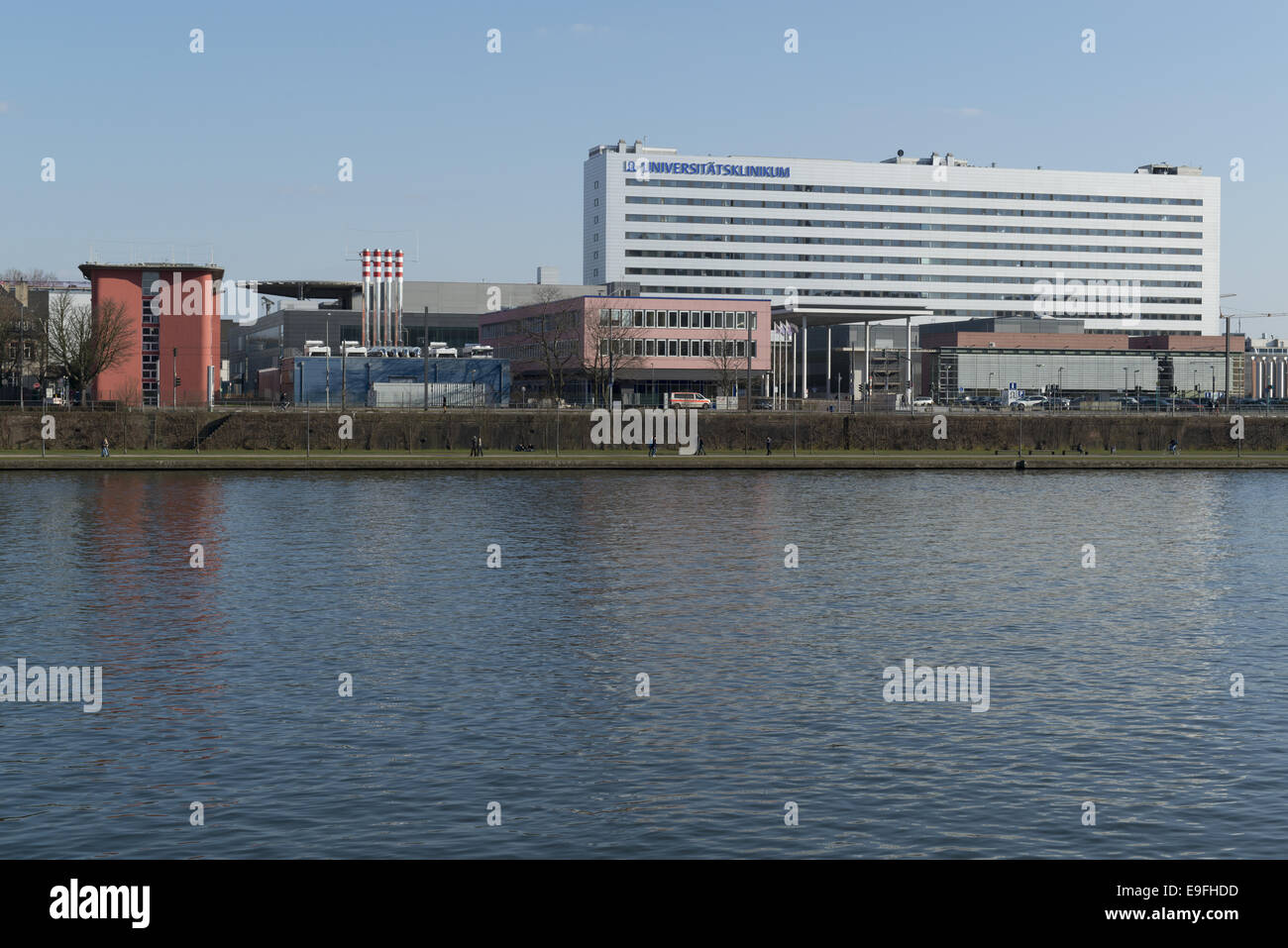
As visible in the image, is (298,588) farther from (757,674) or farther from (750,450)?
(750,450)

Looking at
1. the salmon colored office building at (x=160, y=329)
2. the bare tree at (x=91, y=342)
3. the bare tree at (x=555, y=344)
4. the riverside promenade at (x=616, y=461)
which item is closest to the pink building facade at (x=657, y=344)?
the bare tree at (x=555, y=344)

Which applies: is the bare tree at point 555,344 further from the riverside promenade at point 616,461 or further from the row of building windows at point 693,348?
the riverside promenade at point 616,461

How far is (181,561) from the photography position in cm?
4728

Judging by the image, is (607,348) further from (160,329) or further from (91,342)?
(91,342)

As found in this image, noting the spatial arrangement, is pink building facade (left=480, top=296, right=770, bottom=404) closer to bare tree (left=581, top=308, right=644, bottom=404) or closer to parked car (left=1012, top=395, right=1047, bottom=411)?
bare tree (left=581, top=308, right=644, bottom=404)

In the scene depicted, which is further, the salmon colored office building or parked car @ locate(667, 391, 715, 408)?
parked car @ locate(667, 391, 715, 408)

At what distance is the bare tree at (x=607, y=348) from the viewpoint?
153 m

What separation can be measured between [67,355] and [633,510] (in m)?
79.1

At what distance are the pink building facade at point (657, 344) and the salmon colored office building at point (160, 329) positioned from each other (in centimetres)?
3867

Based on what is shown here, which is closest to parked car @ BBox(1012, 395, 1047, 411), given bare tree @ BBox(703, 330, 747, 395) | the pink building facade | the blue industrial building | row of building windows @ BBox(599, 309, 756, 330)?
the pink building facade

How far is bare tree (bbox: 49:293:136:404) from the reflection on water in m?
70.8

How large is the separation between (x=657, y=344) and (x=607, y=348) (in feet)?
37.0

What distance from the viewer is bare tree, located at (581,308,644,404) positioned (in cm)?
15338

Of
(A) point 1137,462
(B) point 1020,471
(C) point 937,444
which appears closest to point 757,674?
(B) point 1020,471
